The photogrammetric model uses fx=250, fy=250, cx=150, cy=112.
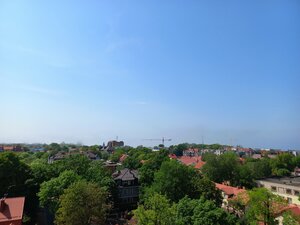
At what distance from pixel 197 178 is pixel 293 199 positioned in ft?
70.8

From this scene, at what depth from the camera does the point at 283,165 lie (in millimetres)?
72562

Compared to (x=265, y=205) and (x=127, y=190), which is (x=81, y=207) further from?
(x=127, y=190)

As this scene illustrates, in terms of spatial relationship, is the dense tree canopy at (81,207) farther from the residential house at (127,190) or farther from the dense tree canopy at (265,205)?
the residential house at (127,190)

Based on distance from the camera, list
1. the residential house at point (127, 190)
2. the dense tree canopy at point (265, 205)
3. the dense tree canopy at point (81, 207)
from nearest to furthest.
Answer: the dense tree canopy at point (265, 205) < the dense tree canopy at point (81, 207) < the residential house at point (127, 190)

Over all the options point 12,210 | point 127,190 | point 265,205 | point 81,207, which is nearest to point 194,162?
point 127,190

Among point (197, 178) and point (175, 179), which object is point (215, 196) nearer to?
point (197, 178)

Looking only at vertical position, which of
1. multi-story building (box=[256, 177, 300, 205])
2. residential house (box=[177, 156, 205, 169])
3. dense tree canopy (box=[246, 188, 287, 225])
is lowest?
multi-story building (box=[256, 177, 300, 205])

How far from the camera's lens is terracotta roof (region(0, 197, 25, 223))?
25.1 m

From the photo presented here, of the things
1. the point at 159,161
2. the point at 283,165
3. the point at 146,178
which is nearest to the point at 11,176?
the point at 146,178

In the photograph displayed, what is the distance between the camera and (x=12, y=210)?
85.3 ft

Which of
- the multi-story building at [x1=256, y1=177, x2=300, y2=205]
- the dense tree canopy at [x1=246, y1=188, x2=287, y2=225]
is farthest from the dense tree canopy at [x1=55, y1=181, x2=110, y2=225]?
the multi-story building at [x1=256, y1=177, x2=300, y2=205]

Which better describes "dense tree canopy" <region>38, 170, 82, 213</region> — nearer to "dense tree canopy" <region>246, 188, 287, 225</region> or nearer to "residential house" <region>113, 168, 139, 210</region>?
"residential house" <region>113, 168, 139, 210</region>

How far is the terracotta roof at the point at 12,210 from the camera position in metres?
25.1

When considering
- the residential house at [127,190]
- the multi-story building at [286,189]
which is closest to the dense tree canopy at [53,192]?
the residential house at [127,190]
